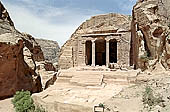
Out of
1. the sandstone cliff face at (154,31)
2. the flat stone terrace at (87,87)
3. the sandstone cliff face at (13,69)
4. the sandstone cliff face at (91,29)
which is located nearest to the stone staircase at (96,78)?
the flat stone terrace at (87,87)

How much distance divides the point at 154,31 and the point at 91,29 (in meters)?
10.0

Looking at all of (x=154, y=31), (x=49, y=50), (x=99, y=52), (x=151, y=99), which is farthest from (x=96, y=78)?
(x=49, y=50)

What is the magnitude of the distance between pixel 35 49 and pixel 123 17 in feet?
78.7

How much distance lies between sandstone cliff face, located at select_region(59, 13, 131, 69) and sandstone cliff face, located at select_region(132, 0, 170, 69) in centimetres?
443

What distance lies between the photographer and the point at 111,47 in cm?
2681

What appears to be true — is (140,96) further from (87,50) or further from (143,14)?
(87,50)

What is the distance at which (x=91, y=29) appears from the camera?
2267cm

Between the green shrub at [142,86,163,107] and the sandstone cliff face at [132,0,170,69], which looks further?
the sandstone cliff face at [132,0,170,69]

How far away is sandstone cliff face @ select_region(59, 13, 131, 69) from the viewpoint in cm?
2086

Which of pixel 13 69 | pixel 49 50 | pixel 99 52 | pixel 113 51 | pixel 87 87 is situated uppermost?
pixel 49 50

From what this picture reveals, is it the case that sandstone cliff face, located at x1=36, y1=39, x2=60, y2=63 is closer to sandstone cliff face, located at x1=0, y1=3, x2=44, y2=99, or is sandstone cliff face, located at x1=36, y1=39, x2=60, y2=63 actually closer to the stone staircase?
sandstone cliff face, located at x1=0, y1=3, x2=44, y2=99

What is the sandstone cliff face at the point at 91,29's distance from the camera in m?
20.9

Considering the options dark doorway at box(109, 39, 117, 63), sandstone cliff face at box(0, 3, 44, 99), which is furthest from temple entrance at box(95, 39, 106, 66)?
sandstone cliff face at box(0, 3, 44, 99)

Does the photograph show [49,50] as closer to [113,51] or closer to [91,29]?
[113,51]
